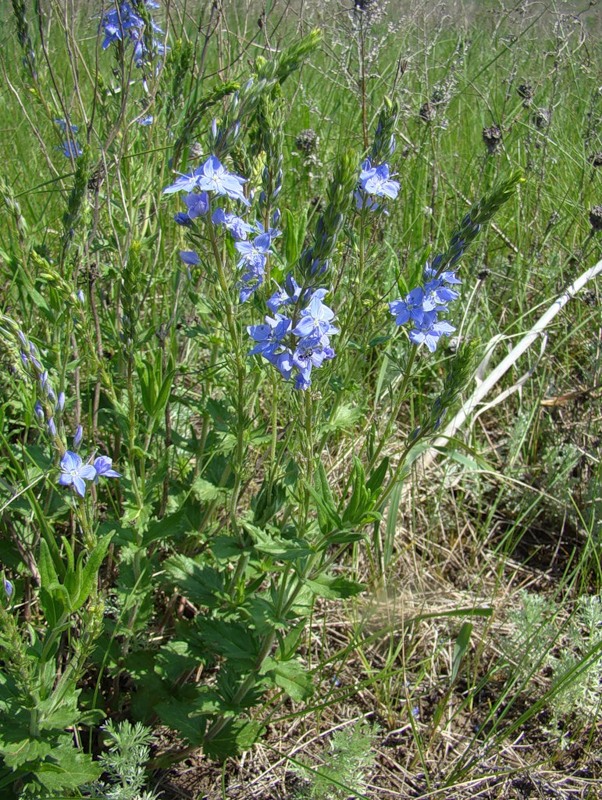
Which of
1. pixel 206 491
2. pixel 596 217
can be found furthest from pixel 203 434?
pixel 596 217

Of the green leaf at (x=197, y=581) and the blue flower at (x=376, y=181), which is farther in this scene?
the green leaf at (x=197, y=581)

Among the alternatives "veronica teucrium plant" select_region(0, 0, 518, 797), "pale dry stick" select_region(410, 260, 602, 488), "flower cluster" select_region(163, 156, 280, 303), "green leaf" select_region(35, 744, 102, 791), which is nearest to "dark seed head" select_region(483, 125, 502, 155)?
"pale dry stick" select_region(410, 260, 602, 488)

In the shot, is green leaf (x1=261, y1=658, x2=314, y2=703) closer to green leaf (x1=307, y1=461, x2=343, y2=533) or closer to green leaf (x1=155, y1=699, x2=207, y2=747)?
green leaf (x1=155, y1=699, x2=207, y2=747)

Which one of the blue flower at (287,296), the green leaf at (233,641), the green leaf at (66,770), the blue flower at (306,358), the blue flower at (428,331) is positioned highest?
the blue flower at (428,331)

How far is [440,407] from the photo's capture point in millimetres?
1814

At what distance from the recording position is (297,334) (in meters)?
1.67

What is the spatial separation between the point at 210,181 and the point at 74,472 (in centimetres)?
85

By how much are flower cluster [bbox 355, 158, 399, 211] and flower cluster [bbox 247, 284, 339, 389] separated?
0.50 m

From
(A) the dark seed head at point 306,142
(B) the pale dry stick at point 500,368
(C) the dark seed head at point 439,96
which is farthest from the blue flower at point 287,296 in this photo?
(C) the dark seed head at point 439,96

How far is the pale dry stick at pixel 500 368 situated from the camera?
330cm

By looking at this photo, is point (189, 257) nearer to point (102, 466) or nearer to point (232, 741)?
point (102, 466)

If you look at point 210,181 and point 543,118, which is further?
point 543,118

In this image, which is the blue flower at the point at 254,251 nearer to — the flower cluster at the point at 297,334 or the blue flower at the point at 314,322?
the flower cluster at the point at 297,334

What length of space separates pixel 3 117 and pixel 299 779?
188 inches
